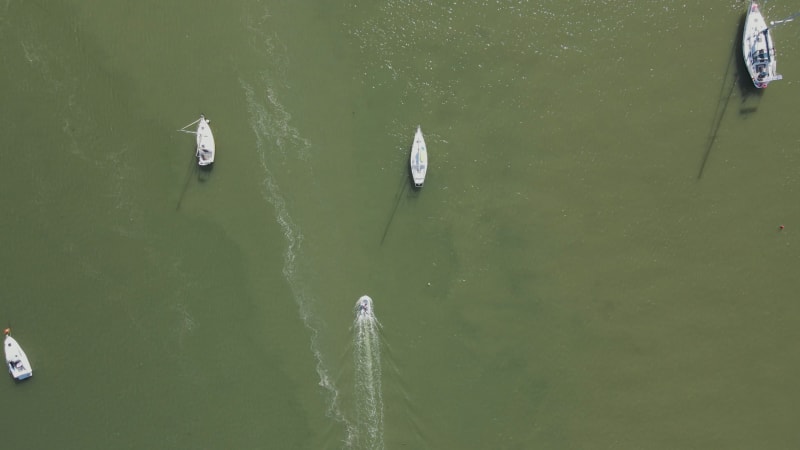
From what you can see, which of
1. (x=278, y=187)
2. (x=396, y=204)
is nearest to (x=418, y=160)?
(x=396, y=204)

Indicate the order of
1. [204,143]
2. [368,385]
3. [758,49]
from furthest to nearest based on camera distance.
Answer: [368,385] → [204,143] → [758,49]

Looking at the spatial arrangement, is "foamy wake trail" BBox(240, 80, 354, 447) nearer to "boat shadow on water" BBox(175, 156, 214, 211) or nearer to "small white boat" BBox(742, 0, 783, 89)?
"boat shadow on water" BBox(175, 156, 214, 211)

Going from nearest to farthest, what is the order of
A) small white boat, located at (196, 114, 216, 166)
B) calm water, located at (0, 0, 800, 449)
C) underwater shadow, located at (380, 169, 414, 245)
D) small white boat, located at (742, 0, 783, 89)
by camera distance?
small white boat, located at (742, 0, 783, 89) → small white boat, located at (196, 114, 216, 166) → calm water, located at (0, 0, 800, 449) → underwater shadow, located at (380, 169, 414, 245)

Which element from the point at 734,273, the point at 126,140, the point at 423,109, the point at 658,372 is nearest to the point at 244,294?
the point at 126,140

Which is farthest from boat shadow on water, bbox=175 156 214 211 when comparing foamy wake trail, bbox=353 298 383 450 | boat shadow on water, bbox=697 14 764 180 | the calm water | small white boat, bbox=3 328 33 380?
boat shadow on water, bbox=697 14 764 180

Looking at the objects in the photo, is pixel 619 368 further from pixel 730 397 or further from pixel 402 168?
pixel 402 168

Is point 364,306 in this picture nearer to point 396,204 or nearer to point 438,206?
point 396,204

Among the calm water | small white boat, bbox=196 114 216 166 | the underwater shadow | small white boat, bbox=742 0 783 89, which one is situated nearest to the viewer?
small white boat, bbox=742 0 783 89

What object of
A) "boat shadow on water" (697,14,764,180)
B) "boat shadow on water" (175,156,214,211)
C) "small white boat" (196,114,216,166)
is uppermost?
"boat shadow on water" (697,14,764,180)
